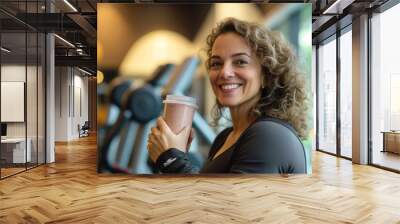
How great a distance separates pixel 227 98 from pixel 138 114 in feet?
5.12

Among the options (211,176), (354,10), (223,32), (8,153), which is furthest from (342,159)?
(8,153)

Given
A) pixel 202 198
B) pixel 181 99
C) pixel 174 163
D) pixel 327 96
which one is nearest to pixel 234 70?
pixel 181 99

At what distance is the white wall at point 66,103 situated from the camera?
54.3 ft

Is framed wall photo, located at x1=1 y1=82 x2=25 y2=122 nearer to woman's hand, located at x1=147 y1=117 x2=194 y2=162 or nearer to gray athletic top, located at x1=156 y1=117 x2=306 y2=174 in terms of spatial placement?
woman's hand, located at x1=147 y1=117 x2=194 y2=162

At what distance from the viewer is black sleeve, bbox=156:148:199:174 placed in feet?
21.9

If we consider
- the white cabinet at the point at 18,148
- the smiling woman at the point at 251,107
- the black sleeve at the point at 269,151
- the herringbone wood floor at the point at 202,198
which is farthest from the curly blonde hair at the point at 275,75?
the white cabinet at the point at 18,148

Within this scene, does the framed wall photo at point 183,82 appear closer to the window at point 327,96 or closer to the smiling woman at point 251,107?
the smiling woman at point 251,107

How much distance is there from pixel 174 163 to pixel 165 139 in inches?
18.4

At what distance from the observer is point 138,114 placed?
22.2 ft

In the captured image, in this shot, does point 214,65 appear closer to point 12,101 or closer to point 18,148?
point 12,101

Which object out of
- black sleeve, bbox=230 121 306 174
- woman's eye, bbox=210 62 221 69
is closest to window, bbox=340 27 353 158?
black sleeve, bbox=230 121 306 174

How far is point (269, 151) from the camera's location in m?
6.23

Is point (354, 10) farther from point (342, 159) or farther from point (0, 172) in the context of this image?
point (0, 172)

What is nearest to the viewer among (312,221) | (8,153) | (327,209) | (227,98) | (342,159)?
(312,221)
